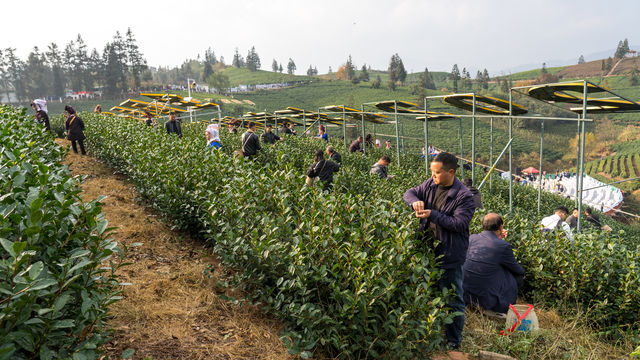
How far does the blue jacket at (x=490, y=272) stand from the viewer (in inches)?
160

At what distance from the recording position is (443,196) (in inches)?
130

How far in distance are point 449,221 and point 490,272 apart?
4.86 feet

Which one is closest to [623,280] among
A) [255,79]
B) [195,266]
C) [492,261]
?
[492,261]

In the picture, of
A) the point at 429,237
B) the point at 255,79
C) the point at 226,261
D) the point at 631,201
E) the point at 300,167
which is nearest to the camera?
the point at 429,237

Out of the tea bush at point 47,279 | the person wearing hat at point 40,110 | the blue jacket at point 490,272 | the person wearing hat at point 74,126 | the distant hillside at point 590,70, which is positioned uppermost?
the distant hillside at point 590,70

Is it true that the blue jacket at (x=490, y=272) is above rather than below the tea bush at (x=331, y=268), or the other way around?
below

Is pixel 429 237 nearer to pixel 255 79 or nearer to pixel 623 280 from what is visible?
pixel 623 280

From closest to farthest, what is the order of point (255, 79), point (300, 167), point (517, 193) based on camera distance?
point (300, 167) < point (517, 193) < point (255, 79)

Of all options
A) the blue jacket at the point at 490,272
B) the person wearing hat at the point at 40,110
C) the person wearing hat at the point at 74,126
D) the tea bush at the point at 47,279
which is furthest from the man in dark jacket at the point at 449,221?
the person wearing hat at the point at 40,110

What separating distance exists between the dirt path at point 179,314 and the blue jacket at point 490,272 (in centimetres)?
235

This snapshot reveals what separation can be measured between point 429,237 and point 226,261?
201 centimetres

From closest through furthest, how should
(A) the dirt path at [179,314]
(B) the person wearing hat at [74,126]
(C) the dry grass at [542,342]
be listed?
1. (A) the dirt path at [179,314]
2. (C) the dry grass at [542,342]
3. (B) the person wearing hat at [74,126]

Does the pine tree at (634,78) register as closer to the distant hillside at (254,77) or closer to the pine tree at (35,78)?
the distant hillside at (254,77)

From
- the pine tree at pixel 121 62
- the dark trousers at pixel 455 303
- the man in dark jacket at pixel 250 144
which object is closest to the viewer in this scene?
the dark trousers at pixel 455 303
